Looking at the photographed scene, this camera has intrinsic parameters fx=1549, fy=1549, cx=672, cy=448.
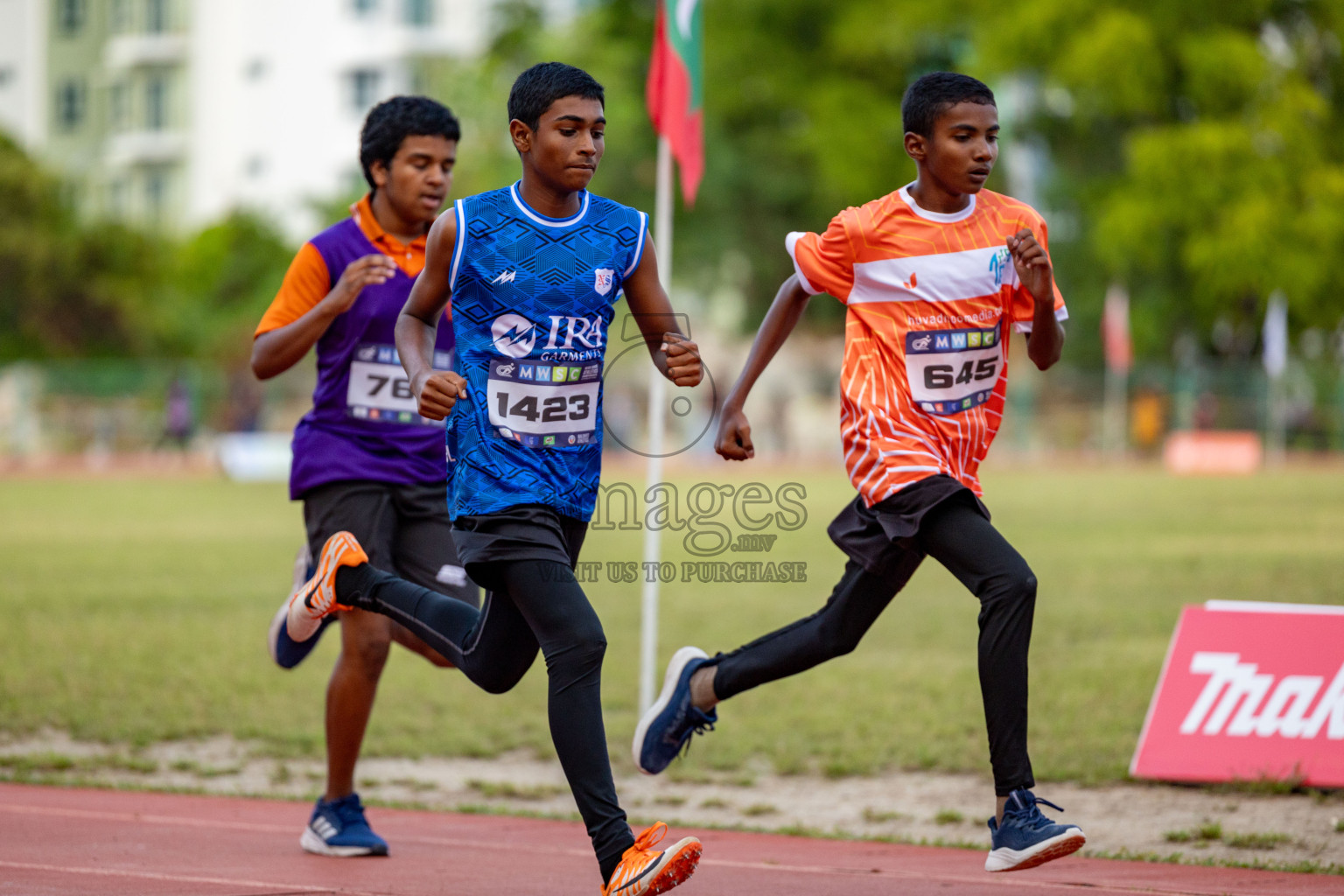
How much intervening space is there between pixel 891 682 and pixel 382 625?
14.7ft

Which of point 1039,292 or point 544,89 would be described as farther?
point 1039,292

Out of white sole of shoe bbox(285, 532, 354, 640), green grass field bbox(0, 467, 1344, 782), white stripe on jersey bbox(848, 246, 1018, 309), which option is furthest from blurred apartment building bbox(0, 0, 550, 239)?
white stripe on jersey bbox(848, 246, 1018, 309)

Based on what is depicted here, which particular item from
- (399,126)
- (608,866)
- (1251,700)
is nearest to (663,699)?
(608,866)

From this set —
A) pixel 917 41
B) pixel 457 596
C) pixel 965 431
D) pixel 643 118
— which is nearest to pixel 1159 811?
pixel 965 431

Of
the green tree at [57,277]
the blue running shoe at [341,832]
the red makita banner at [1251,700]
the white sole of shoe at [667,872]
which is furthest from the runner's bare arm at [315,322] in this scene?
the green tree at [57,277]

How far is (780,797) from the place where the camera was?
6645 mm

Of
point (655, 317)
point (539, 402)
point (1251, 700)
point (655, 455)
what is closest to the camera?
point (539, 402)

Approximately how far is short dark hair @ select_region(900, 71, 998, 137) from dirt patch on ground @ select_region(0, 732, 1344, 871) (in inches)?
104

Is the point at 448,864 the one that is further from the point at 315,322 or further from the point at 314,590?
the point at 315,322

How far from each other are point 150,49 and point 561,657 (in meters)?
71.4

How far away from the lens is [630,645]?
11055 mm

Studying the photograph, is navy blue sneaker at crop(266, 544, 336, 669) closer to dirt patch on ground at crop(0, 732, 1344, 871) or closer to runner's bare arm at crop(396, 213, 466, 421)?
dirt patch on ground at crop(0, 732, 1344, 871)

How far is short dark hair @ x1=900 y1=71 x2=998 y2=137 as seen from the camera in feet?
16.0

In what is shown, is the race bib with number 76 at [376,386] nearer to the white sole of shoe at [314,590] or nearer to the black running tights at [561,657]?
the white sole of shoe at [314,590]
